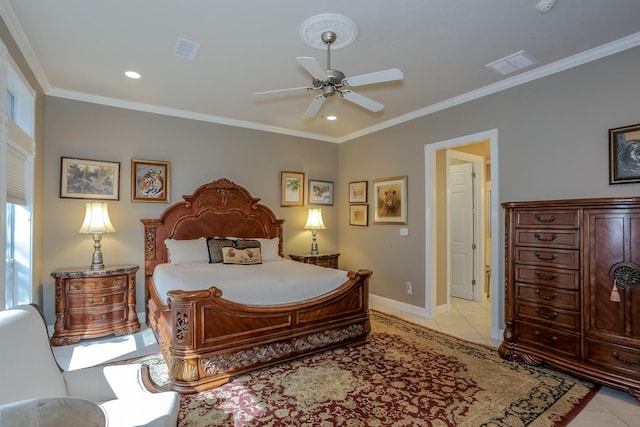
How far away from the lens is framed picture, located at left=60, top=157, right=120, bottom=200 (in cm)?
381

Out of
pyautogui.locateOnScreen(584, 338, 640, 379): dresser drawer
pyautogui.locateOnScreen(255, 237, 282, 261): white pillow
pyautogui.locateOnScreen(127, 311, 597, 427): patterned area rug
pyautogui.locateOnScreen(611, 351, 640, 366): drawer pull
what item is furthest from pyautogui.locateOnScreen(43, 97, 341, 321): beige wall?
pyautogui.locateOnScreen(611, 351, 640, 366): drawer pull

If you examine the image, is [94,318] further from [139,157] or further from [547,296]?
[547,296]

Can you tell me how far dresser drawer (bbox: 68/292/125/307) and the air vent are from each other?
2.63 m

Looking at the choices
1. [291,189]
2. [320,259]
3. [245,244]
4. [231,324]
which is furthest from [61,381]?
[291,189]

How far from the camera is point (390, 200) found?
16.3 feet

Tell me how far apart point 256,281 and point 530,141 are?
304 centimetres

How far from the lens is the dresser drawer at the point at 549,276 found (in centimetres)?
264

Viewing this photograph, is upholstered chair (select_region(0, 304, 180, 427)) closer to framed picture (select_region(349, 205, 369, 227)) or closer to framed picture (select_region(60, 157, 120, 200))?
framed picture (select_region(60, 157, 120, 200))

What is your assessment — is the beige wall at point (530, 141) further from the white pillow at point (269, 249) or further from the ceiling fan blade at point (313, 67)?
the ceiling fan blade at point (313, 67)

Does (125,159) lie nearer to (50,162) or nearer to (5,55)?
(50,162)

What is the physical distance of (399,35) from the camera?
265cm

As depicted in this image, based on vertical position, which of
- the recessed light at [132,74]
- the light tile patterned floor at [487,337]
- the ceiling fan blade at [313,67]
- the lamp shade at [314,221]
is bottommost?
the light tile patterned floor at [487,337]

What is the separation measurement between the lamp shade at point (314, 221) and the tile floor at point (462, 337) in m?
1.49

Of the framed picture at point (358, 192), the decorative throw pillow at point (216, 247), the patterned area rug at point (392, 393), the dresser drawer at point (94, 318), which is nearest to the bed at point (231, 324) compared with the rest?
the patterned area rug at point (392, 393)
